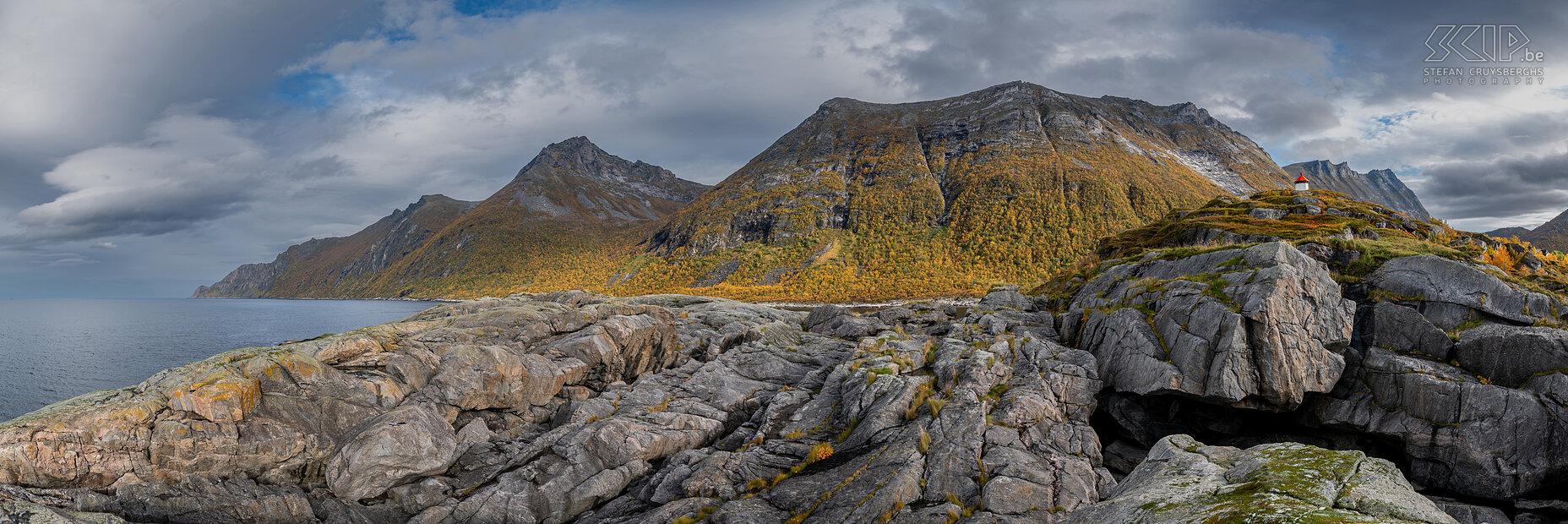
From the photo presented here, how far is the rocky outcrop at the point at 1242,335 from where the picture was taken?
19016 millimetres

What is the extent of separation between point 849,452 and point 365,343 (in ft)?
77.5

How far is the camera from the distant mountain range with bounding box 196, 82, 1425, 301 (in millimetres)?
115000

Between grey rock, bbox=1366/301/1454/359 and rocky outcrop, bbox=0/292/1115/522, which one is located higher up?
grey rock, bbox=1366/301/1454/359

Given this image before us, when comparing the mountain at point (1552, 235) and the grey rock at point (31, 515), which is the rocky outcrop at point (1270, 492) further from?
the mountain at point (1552, 235)

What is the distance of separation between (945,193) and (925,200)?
278 inches

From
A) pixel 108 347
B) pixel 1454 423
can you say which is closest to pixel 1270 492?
pixel 1454 423

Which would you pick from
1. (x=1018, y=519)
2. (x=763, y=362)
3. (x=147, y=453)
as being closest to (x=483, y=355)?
(x=147, y=453)

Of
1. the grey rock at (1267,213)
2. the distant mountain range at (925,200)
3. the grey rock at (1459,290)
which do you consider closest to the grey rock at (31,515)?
the grey rock at (1459,290)

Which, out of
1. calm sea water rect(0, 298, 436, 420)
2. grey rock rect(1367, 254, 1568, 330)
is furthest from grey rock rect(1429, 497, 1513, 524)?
calm sea water rect(0, 298, 436, 420)

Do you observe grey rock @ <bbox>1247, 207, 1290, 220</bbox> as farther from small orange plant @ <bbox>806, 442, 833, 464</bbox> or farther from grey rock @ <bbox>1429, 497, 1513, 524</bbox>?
small orange plant @ <bbox>806, 442, 833, 464</bbox>

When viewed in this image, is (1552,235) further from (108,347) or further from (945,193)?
(108,347)

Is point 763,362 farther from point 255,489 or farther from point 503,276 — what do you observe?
point 503,276

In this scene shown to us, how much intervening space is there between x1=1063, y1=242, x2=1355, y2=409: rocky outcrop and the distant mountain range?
3031 inches

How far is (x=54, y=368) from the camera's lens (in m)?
53.3
